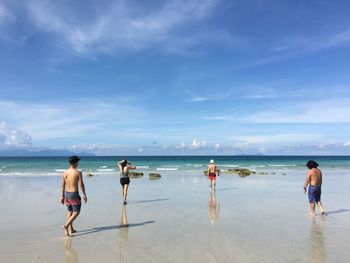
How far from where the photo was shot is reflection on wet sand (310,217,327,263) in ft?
25.1

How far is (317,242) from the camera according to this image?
884cm

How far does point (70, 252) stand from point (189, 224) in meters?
4.13

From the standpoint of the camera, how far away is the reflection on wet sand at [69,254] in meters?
7.52

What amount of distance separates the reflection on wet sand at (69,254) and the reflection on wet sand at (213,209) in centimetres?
464

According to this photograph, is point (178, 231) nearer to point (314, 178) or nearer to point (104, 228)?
point (104, 228)

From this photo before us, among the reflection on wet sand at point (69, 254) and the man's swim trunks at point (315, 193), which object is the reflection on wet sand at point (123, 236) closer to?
the reflection on wet sand at point (69, 254)

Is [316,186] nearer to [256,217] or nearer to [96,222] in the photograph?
[256,217]

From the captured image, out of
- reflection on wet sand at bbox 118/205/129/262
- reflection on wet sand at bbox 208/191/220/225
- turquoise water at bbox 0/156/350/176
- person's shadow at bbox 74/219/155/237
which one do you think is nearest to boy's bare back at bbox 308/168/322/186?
reflection on wet sand at bbox 208/191/220/225

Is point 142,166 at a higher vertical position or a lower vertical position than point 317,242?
higher

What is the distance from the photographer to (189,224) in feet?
35.9

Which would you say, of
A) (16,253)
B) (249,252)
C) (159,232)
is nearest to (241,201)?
(159,232)

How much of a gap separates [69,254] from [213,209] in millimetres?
6997

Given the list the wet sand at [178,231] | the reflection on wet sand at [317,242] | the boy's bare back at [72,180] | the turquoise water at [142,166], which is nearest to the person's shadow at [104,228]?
the wet sand at [178,231]

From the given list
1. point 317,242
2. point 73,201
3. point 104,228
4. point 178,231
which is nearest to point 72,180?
point 73,201
